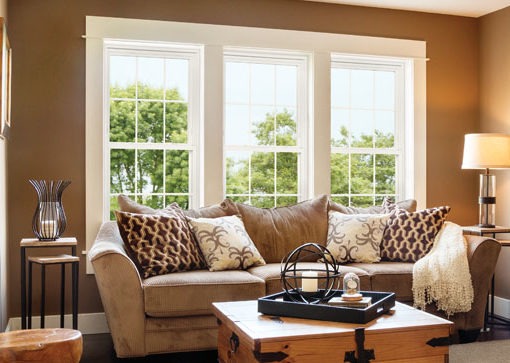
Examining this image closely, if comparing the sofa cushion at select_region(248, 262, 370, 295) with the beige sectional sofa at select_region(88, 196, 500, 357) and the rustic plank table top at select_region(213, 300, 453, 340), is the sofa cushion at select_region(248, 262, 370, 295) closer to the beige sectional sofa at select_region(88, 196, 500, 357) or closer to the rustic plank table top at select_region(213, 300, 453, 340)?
the beige sectional sofa at select_region(88, 196, 500, 357)

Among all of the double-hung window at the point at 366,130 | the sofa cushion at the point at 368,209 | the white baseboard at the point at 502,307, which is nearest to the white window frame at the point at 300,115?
the double-hung window at the point at 366,130

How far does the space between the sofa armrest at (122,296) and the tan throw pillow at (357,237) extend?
1.60m

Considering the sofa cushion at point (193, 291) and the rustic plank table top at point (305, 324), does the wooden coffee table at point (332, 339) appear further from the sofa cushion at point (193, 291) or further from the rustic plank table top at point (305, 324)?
the sofa cushion at point (193, 291)

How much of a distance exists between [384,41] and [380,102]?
0.54 metres

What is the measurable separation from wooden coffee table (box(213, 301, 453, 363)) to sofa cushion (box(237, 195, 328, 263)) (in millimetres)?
1624

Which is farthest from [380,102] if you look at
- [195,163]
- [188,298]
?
[188,298]

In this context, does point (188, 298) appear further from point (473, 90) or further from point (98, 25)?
point (473, 90)

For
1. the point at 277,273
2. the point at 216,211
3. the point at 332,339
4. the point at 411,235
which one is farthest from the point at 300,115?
the point at 332,339

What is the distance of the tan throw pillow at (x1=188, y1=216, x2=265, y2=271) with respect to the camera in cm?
414

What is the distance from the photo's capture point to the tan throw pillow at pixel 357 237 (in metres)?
4.53

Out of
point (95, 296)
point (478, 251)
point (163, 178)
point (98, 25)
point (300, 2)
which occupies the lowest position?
point (95, 296)

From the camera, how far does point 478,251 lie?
412cm

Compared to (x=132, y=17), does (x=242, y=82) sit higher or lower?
lower

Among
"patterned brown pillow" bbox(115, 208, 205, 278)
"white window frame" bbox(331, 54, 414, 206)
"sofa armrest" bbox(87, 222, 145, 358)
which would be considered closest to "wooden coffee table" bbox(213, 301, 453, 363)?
"sofa armrest" bbox(87, 222, 145, 358)
